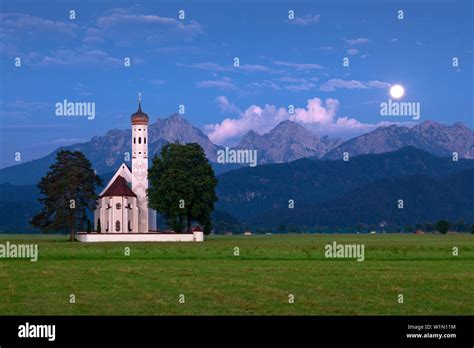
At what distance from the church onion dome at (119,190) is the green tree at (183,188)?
892 centimetres

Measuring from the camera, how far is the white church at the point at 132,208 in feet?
347

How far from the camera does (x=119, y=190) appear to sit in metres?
121

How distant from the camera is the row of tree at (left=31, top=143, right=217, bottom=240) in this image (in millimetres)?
107812

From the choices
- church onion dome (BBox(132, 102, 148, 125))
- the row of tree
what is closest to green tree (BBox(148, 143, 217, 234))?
the row of tree

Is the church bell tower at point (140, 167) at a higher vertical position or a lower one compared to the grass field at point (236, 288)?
higher

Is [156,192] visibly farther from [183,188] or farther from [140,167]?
[140,167]

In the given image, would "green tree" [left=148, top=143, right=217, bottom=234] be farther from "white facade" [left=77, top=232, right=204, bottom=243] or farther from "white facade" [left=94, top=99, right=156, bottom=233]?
"white facade" [left=94, top=99, right=156, bottom=233]

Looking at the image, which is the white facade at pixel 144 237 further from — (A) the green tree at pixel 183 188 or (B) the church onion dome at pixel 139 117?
(B) the church onion dome at pixel 139 117

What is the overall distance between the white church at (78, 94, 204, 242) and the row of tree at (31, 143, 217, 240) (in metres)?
3.53

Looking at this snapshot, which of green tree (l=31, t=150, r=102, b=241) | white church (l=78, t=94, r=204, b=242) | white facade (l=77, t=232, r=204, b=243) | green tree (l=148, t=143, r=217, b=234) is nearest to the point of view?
white facade (l=77, t=232, r=204, b=243)

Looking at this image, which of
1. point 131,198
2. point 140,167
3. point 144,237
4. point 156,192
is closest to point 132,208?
point 131,198

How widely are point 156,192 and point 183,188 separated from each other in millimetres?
5032
